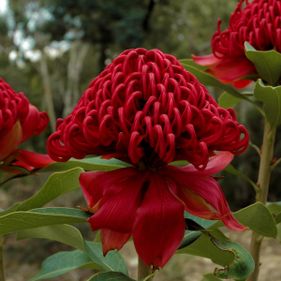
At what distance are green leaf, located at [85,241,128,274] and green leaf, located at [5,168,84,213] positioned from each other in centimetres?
12

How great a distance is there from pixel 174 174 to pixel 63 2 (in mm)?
10156

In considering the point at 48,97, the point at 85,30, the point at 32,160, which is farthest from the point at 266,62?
the point at 85,30

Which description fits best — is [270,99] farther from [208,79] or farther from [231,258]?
[231,258]

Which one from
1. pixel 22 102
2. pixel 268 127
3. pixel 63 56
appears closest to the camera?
pixel 22 102

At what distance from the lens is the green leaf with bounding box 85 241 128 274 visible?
100 cm

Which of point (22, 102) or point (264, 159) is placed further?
point (264, 159)

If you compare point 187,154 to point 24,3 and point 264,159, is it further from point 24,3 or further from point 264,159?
point 24,3

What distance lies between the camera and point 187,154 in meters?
0.79

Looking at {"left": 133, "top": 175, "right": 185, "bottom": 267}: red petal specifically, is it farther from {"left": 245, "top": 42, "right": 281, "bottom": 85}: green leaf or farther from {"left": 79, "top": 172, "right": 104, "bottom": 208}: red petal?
{"left": 245, "top": 42, "right": 281, "bottom": 85}: green leaf

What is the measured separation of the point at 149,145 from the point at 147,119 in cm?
7

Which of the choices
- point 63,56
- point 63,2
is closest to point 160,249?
point 63,2

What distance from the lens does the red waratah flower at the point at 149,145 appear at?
2.46ft

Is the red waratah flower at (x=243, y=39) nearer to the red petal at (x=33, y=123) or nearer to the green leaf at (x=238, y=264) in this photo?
the red petal at (x=33, y=123)

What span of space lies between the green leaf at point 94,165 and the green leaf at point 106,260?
0.13 m
